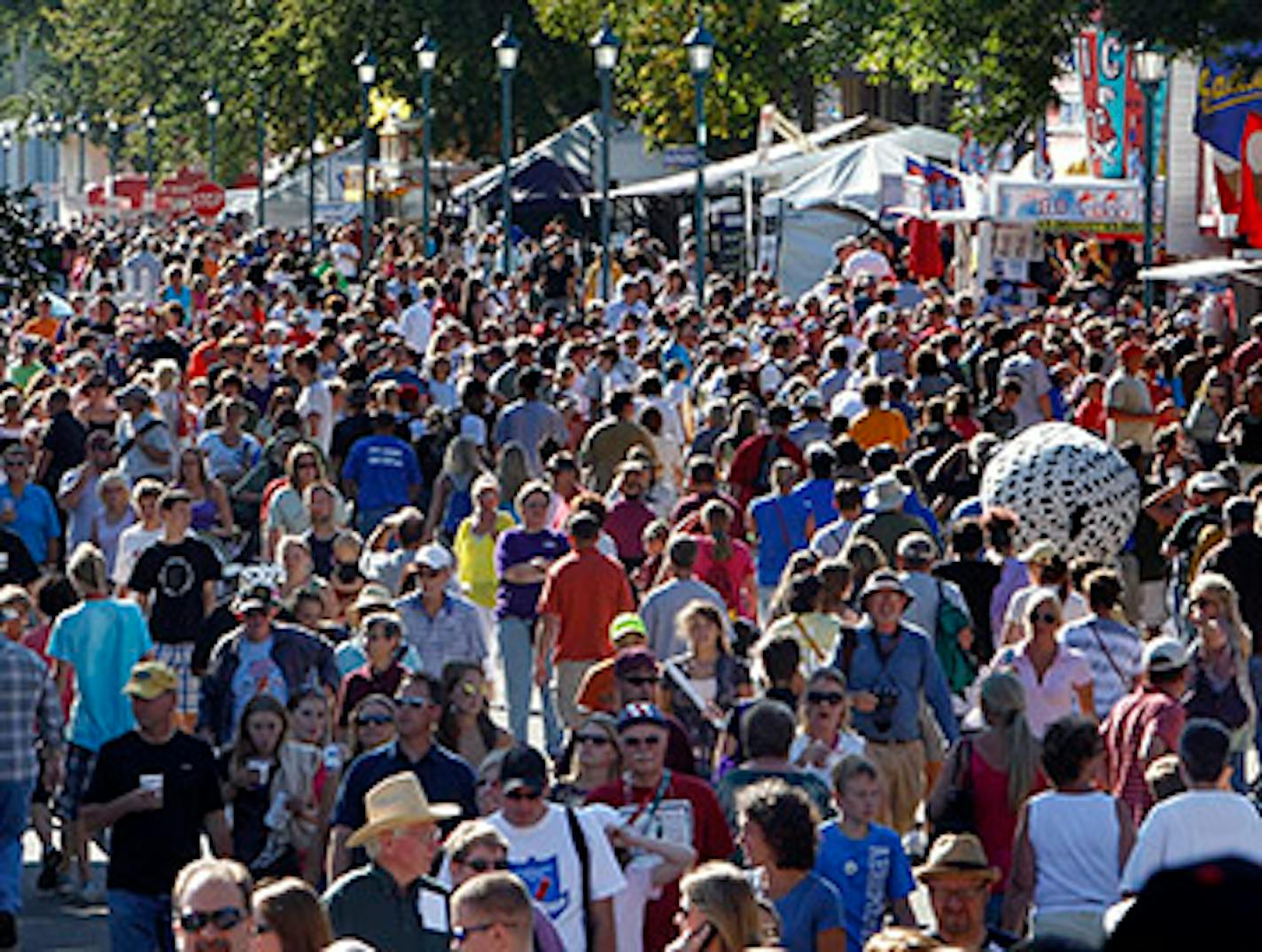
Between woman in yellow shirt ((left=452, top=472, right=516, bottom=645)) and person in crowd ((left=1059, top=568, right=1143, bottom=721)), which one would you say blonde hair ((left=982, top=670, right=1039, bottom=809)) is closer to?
person in crowd ((left=1059, top=568, right=1143, bottom=721))

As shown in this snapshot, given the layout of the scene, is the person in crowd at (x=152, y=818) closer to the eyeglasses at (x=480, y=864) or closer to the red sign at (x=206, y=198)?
the eyeglasses at (x=480, y=864)

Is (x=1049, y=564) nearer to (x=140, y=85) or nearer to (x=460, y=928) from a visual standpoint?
(x=460, y=928)

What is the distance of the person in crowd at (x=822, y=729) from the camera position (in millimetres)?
11094

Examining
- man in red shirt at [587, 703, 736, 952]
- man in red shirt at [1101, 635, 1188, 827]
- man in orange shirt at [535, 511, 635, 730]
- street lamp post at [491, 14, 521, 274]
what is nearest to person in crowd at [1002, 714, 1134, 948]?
man in red shirt at [587, 703, 736, 952]

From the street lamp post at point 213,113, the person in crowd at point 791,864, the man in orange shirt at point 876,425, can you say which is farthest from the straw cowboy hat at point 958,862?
the street lamp post at point 213,113

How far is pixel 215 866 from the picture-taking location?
7.67 metres

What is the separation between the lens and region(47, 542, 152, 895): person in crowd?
45.4 feet

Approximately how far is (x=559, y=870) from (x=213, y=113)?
7083cm

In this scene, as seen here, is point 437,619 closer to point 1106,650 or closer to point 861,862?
point 1106,650

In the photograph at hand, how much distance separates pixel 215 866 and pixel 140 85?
87689mm

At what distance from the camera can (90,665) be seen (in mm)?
13961

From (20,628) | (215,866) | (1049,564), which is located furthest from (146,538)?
(215,866)

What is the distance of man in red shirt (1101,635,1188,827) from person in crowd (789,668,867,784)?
98cm

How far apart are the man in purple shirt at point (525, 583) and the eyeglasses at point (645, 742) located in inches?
251
